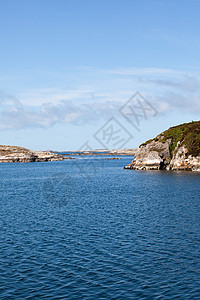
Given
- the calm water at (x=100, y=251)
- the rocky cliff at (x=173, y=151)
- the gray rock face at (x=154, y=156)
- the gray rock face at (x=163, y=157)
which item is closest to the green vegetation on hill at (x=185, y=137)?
the rocky cliff at (x=173, y=151)

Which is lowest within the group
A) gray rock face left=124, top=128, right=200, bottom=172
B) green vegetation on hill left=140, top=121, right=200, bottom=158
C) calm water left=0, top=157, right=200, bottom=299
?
calm water left=0, top=157, right=200, bottom=299

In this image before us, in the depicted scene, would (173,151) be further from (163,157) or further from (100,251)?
(100,251)

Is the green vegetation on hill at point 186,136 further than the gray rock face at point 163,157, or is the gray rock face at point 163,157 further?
the green vegetation on hill at point 186,136

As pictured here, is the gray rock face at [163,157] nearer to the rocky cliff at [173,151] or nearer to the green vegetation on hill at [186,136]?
the rocky cliff at [173,151]

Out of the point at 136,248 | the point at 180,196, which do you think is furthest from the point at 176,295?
Result: the point at 180,196

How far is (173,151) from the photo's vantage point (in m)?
147

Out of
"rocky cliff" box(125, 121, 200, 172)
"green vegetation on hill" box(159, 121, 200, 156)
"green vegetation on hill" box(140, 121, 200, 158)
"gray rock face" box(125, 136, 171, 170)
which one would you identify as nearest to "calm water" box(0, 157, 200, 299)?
"rocky cliff" box(125, 121, 200, 172)

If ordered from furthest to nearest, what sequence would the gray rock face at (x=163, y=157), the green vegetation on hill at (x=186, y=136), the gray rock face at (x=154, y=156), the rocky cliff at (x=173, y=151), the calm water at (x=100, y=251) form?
1. the gray rock face at (x=154, y=156)
2. the green vegetation on hill at (x=186, y=136)
3. the rocky cliff at (x=173, y=151)
4. the gray rock face at (x=163, y=157)
5. the calm water at (x=100, y=251)

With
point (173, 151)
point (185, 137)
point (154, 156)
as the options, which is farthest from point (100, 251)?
point (185, 137)

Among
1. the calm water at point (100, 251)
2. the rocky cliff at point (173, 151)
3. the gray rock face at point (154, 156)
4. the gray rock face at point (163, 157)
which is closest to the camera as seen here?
the calm water at point (100, 251)

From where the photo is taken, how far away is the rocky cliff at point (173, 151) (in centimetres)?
13500

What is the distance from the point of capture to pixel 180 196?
232 feet

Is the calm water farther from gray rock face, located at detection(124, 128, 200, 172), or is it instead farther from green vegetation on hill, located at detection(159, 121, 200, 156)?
green vegetation on hill, located at detection(159, 121, 200, 156)

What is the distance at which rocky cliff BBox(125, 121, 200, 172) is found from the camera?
135000 mm
